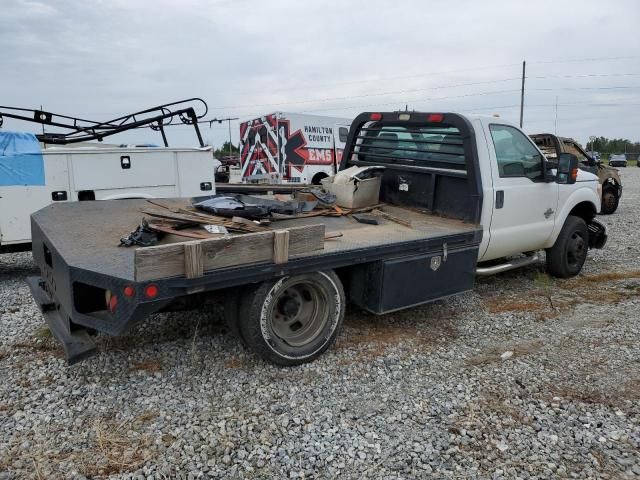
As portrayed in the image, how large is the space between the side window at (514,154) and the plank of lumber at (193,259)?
3.40 metres

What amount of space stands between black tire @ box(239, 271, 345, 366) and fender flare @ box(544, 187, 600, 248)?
3431 mm

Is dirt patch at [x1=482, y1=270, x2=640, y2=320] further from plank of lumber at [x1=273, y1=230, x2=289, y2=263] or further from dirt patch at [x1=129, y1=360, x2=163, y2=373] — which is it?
dirt patch at [x1=129, y1=360, x2=163, y2=373]

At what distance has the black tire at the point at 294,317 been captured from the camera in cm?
358

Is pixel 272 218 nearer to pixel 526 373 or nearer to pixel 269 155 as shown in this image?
pixel 526 373

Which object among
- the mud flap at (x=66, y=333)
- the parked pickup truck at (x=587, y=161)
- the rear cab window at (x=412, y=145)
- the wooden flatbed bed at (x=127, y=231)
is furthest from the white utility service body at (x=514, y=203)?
the parked pickup truck at (x=587, y=161)

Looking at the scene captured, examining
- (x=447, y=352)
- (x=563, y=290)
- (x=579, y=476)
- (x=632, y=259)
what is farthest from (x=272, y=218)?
(x=632, y=259)

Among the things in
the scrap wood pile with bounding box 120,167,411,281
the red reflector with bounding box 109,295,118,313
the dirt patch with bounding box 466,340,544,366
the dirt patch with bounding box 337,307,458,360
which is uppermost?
the scrap wood pile with bounding box 120,167,411,281

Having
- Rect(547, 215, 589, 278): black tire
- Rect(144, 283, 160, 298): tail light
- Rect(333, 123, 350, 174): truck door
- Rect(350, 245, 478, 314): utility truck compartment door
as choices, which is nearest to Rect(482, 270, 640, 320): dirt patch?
Rect(547, 215, 589, 278): black tire

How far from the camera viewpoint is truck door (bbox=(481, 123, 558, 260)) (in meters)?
5.16

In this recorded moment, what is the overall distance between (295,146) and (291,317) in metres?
10.4

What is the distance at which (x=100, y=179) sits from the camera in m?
6.91

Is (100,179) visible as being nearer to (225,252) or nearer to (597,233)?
(225,252)

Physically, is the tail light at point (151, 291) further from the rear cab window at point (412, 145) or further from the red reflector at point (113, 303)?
the rear cab window at point (412, 145)

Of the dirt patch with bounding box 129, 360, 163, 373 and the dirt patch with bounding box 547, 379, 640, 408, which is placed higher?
the dirt patch with bounding box 129, 360, 163, 373
